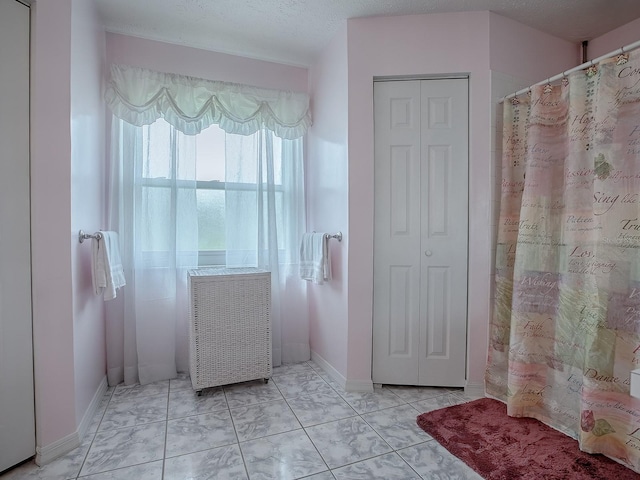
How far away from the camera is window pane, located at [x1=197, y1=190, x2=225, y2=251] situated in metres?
2.46

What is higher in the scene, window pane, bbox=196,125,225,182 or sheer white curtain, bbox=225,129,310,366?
window pane, bbox=196,125,225,182

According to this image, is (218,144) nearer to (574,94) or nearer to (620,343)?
(574,94)

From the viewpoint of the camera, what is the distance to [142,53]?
230 centimetres

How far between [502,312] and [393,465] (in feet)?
3.56

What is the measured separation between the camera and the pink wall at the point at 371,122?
2.05m

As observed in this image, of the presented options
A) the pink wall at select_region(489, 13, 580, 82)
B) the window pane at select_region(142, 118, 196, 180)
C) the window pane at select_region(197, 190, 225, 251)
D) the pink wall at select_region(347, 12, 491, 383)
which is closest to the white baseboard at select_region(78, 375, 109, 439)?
the window pane at select_region(197, 190, 225, 251)

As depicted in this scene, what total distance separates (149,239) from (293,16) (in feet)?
5.62

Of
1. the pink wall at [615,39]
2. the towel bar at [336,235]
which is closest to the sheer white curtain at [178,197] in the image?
the towel bar at [336,235]

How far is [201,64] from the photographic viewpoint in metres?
2.43

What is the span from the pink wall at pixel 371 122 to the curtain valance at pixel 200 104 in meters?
0.63

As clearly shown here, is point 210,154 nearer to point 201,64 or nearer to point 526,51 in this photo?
point 201,64

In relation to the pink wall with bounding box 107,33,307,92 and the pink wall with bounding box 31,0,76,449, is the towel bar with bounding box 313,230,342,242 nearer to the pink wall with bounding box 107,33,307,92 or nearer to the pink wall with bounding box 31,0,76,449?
the pink wall with bounding box 107,33,307,92

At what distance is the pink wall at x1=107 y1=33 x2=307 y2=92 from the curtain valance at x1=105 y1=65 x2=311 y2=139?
0.39ft

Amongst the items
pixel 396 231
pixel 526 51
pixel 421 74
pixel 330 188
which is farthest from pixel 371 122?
pixel 526 51
